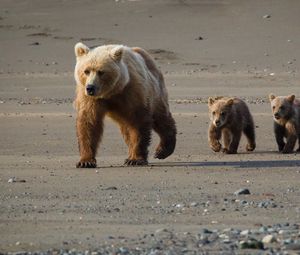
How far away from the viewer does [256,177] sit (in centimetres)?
1112

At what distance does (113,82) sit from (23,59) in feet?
45.6

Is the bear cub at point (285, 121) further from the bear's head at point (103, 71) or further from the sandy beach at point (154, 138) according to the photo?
the bear's head at point (103, 71)

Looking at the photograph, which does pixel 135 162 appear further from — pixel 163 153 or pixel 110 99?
pixel 163 153

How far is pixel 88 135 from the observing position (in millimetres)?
12156

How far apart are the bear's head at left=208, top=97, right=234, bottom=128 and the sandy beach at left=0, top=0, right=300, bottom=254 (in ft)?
1.41

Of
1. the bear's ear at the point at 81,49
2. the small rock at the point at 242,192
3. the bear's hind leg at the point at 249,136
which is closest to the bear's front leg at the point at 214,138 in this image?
the bear's hind leg at the point at 249,136

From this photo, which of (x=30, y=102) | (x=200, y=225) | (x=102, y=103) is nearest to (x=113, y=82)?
(x=102, y=103)

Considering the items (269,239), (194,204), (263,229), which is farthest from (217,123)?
(269,239)

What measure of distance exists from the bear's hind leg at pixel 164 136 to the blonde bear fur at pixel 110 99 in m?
0.79

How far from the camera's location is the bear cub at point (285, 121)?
46.3ft

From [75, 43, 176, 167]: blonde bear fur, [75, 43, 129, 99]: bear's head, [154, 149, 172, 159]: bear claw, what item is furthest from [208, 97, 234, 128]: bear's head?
[75, 43, 129, 99]: bear's head

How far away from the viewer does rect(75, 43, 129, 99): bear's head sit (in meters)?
12.0

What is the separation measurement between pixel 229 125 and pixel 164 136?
1.44 metres

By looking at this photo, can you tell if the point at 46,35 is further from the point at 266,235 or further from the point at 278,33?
the point at 266,235
